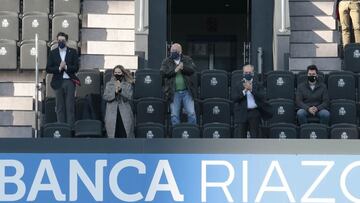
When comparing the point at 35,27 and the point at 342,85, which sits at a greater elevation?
the point at 35,27

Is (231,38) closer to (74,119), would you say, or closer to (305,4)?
(305,4)

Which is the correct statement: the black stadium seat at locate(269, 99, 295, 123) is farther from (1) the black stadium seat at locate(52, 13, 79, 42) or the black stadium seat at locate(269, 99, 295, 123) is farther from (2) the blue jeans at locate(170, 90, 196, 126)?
(1) the black stadium seat at locate(52, 13, 79, 42)

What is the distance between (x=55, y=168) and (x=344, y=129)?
5844 millimetres

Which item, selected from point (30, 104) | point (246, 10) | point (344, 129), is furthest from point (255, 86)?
point (246, 10)

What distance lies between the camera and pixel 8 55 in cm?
1891

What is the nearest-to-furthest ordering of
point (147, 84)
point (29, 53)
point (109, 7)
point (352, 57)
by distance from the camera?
point (147, 84)
point (352, 57)
point (29, 53)
point (109, 7)

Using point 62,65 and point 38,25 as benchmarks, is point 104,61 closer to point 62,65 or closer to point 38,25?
point 38,25

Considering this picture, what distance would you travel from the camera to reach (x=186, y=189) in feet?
38.1

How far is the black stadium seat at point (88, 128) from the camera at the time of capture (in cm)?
1563

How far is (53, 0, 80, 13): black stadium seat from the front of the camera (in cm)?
1947

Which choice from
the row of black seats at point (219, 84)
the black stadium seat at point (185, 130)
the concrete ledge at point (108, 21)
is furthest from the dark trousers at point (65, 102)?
the concrete ledge at point (108, 21)

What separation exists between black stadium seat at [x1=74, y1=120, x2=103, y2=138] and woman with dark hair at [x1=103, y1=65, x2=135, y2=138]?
193mm

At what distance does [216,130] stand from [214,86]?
59.6 inches

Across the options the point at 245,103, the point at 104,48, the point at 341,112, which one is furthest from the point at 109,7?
the point at 341,112
